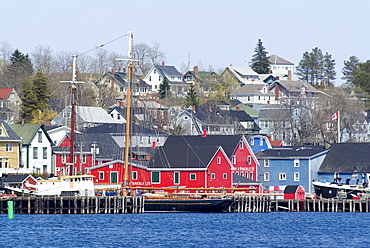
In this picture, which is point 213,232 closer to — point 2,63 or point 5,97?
point 5,97

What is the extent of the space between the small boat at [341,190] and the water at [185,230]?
32.8 ft

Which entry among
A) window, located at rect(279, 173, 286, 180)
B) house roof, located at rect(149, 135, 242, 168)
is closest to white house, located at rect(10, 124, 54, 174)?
house roof, located at rect(149, 135, 242, 168)

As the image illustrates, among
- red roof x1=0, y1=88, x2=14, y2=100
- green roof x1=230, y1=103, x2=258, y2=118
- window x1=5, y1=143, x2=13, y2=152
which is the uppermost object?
red roof x1=0, y1=88, x2=14, y2=100

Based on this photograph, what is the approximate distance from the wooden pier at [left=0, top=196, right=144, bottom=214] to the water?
165 centimetres

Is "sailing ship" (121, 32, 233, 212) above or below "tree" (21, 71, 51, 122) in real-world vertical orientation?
below

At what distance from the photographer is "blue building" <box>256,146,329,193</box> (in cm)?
10081

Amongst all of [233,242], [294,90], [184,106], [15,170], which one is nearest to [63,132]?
[15,170]

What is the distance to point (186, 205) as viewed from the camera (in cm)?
7788

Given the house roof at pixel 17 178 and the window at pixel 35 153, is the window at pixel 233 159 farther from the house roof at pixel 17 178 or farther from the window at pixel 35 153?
the house roof at pixel 17 178

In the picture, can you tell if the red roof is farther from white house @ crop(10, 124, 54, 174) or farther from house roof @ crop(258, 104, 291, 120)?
house roof @ crop(258, 104, 291, 120)

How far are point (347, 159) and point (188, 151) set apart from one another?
18727 mm

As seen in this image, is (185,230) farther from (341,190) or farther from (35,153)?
(35,153)

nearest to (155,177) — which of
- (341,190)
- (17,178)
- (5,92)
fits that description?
(17,178)

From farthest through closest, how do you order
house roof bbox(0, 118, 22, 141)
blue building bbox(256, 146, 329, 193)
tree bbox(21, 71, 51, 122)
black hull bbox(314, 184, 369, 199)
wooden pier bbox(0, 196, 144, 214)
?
tree bbox(21, 71, 51, 122), blue building bbox(256, 146, 329, 193), house roof bbox(0, 118, 22, 141), black hull bbox(314, 184, 369, 199), wooden pier bbox(0, 196, 144, 214)
